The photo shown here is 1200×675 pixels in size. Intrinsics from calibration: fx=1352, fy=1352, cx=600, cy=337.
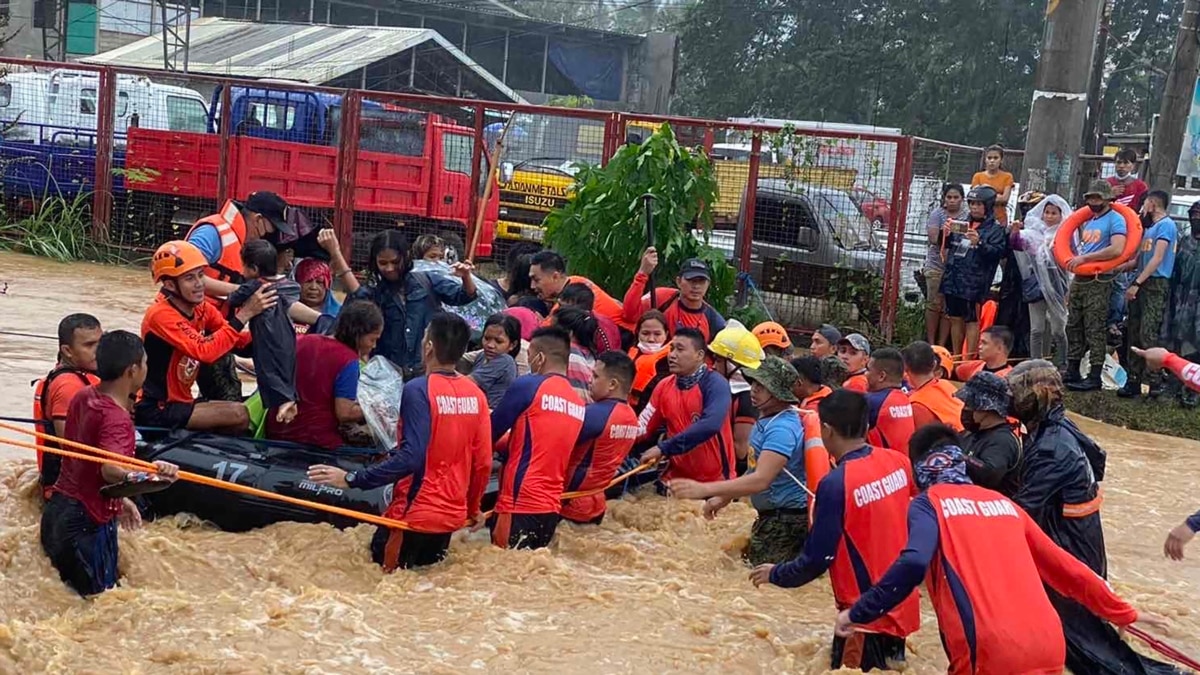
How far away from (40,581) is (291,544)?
1.51 meters

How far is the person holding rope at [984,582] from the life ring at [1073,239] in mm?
8400

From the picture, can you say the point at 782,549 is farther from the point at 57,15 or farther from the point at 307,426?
the point at 57,15

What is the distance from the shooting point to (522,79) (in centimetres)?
4569

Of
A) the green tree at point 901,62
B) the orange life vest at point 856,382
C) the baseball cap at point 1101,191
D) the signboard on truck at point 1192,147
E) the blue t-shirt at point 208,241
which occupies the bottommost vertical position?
the orange life vest at point 856,382

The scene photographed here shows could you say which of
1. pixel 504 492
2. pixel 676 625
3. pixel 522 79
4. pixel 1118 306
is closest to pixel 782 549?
pixel 676 625

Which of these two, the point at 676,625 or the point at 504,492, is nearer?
the point at 676,625

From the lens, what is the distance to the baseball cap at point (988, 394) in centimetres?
607

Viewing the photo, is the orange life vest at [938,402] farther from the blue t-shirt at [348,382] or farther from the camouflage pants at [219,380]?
the camouflage pants at [219,380]

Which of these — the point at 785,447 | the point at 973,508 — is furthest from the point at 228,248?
the point at 973,508

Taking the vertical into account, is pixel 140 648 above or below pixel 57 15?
below

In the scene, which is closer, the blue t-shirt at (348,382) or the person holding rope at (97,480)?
the person holding rope at (97,480)

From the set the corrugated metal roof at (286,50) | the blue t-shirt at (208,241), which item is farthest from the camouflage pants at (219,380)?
the corrugated metal roof at (286,50)

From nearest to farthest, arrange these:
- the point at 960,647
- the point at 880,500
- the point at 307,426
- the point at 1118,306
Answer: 1. the point at 960,647
2. the point at 880,500
3. the point at 307,426
4. the point at 1118,306

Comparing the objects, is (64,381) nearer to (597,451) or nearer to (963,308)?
(597,451)
